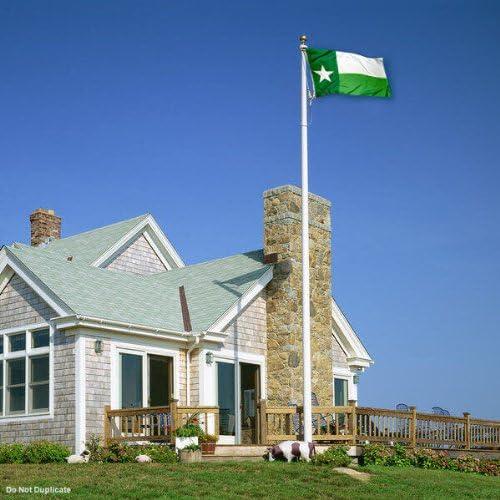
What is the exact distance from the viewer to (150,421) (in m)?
21.4

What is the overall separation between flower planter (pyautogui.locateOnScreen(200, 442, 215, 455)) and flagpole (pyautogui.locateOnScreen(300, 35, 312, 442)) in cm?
204

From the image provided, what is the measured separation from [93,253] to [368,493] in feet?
52.6

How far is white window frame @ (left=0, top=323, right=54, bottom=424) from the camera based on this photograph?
2191 centimetres

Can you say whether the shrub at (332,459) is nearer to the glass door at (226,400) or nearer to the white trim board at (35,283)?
the glass door at (226,400)

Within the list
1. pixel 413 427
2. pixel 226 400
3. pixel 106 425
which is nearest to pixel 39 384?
pixel 106 425

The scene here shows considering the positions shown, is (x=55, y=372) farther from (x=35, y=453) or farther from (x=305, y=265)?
(x=305, y=265)

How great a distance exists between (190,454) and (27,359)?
5.21 metres

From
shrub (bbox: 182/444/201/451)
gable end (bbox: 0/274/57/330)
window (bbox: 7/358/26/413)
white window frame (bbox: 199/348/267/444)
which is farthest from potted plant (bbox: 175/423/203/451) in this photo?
window (bbox: 7/358/26/413)

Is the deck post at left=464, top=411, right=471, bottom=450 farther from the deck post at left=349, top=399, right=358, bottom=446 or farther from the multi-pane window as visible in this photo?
the multi-pane window

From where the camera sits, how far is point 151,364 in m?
23.1

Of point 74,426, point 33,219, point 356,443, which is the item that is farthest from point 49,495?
point 33,219

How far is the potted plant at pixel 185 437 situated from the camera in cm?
2005

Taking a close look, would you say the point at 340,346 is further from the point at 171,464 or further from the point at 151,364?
the point at 171,464

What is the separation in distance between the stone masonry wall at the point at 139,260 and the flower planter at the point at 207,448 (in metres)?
10.7
